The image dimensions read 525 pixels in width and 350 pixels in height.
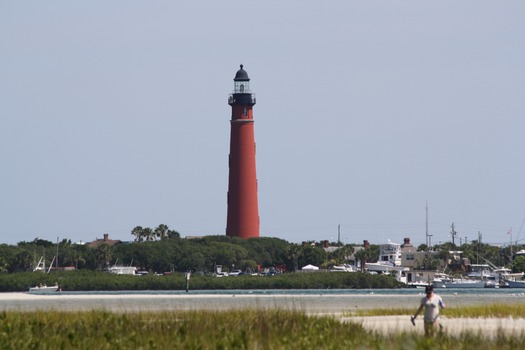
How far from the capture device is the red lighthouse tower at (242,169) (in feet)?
410

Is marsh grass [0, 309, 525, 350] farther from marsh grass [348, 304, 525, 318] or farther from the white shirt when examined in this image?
marsh grass [348, 304, 525, 318]

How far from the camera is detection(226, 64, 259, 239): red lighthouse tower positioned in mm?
125062

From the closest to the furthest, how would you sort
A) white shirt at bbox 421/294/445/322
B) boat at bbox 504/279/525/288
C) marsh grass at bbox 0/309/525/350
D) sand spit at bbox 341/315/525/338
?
1. marsh grass at bbox 0/309/525/350
2. white shirt at bbox 421/294/445/322
3. sand spit at bbox 341/315/525/338
4. boat at bbox 504/279/525/288

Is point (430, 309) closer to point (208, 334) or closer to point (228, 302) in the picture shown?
point (208, 334)

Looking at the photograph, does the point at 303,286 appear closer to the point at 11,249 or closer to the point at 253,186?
the point at 253,186

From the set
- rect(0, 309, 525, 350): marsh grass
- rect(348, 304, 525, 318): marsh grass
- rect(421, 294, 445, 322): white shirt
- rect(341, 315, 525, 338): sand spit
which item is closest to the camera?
rect(0, 309, 525, 350): marsh grass

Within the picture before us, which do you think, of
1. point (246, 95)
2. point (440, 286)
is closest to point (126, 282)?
point (246, 95)

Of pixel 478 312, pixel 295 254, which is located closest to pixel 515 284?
pixel 295 254

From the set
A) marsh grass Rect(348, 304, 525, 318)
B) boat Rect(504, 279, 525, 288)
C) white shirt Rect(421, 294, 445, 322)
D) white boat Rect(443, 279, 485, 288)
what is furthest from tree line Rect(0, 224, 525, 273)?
white shirt Rect(421, 294, 445, 322)

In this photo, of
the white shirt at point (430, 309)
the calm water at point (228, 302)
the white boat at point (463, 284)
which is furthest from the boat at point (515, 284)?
the white shirt at point (430, 309)

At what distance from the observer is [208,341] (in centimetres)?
3356

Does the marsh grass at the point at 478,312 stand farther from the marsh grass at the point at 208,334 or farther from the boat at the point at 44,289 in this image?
the boat at the point at 44,289

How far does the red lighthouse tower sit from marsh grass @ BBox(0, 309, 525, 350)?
8358 centimetres

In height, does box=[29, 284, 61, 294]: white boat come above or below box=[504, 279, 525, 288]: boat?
below
